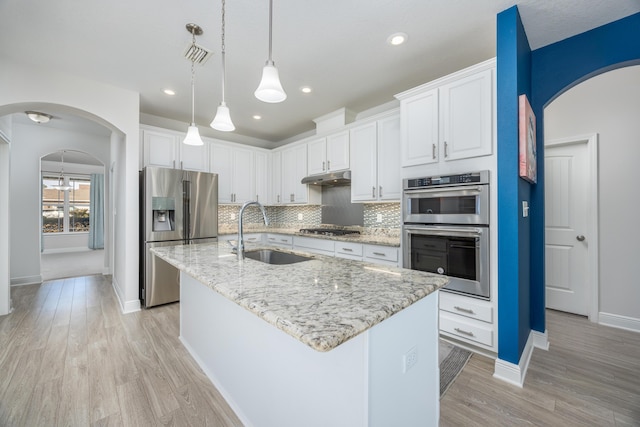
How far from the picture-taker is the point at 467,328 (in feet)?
7.29

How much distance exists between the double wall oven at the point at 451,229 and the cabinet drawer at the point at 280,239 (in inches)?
80.5

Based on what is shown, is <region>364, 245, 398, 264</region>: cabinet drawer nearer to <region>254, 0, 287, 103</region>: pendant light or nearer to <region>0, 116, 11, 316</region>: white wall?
<region>254, 0, 287, 103</region>: pendant light

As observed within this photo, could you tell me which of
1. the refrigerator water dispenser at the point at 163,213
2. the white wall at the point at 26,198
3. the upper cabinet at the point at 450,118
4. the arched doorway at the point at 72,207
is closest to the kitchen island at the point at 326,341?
the upper cabinet at the point at 450,118

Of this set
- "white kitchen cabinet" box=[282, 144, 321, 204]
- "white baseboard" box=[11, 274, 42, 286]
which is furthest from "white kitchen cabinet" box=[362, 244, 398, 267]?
"white baseboard" box=[11, 274, 42, 286]

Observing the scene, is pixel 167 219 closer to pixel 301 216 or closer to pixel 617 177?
pixel 301 216

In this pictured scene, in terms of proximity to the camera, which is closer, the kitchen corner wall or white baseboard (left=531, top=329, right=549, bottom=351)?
white baseboard (left=531, top=329, right=549, bottom=351)

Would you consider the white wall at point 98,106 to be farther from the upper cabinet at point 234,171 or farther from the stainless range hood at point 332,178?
the stainless range hood at point 332,178

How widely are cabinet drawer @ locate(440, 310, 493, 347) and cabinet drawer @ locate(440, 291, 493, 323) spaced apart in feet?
0.15

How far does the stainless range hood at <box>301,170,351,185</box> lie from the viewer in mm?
3576

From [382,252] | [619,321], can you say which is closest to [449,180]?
[382,252]

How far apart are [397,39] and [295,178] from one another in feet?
8.64

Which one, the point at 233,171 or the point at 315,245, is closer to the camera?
the point at 315,245

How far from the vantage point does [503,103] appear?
1.93 metres

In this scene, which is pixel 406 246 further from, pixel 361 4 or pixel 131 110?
pixel 131 110
